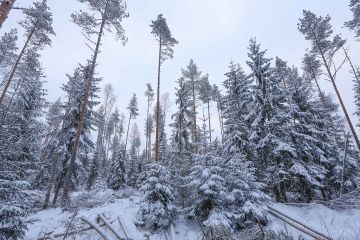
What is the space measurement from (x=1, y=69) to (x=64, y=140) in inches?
591

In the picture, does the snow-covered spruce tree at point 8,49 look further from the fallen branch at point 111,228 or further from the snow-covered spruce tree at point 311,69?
the snow-covered spruce tree at point 311,69

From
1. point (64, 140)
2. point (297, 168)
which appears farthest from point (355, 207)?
point (64, 140)

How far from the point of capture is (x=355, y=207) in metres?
12.0

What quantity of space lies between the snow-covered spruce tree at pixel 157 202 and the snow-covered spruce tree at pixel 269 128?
7128 mm

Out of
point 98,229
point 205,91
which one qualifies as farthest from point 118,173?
point 98,229

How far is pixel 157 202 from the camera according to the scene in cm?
1180

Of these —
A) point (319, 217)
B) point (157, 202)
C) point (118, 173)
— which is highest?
point (118, 173)

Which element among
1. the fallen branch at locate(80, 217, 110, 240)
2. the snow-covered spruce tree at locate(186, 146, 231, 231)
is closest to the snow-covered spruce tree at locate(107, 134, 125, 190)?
the fallen branch at locate(80, 217, 110, 240)

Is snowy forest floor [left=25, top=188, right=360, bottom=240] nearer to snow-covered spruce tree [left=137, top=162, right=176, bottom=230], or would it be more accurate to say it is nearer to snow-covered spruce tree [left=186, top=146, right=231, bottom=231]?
snow-covered spruce tree [left=137, top=162, right=176, bottom=230]

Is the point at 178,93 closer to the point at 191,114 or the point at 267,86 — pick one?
the point at 191,114

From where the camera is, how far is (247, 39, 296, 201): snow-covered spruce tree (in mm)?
14820

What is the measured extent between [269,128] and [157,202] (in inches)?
368

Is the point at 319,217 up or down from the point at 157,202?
down

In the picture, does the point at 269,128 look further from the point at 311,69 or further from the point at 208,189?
the point at 311,69
